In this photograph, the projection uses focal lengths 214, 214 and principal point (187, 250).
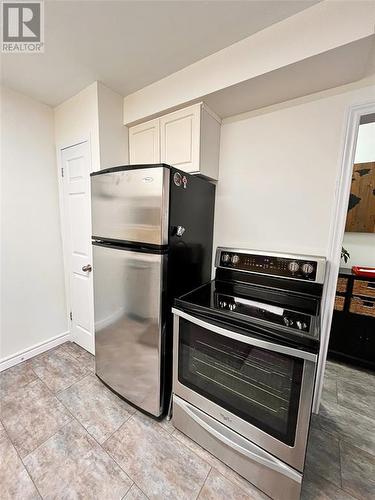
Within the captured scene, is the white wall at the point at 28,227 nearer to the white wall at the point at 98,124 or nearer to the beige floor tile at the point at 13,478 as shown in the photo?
the white wall at the point at 98,124

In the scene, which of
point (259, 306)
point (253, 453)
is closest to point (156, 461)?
point (253, 453)


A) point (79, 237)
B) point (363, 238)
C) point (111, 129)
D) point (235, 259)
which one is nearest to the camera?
point (235, 259)

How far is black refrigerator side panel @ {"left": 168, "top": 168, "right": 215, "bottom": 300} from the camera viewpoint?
135 centimetres

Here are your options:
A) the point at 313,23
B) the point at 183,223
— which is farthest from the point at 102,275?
the point at 313,23

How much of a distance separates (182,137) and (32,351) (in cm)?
246

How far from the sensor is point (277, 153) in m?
1.60

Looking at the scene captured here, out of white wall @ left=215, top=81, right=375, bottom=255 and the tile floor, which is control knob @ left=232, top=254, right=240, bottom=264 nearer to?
white wall @ left=215, top=81, right=375, bottom=255

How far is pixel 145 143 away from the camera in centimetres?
186

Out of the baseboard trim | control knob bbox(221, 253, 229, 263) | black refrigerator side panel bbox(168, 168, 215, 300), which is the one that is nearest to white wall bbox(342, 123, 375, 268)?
control knob bbox(221, 253, 229, 263)

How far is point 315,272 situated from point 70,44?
7.05 feet

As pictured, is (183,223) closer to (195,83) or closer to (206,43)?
(195,83)

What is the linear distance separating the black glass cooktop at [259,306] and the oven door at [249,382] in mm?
78

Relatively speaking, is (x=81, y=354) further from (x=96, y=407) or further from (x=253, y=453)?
(x=253, y=453)

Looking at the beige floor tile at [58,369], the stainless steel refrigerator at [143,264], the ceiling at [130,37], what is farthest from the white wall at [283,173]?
the beige floor tile at [58,369]
